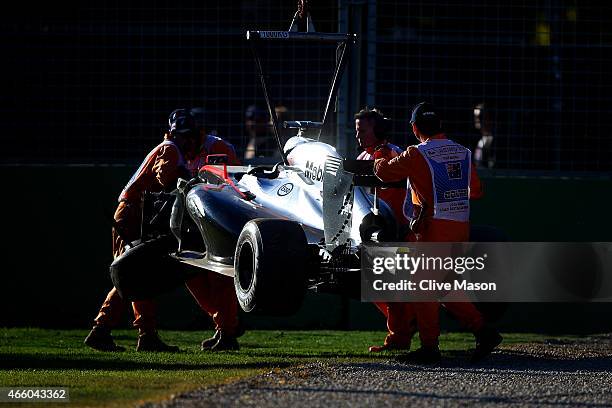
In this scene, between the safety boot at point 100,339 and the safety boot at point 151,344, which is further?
the safety boot at point 100,339

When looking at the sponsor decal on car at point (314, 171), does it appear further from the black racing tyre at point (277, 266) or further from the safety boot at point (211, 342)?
the safety boot at point (211, 342)

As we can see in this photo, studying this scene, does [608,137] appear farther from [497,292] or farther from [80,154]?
[80,154]

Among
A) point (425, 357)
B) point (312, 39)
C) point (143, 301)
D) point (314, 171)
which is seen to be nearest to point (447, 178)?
point (314, 171)

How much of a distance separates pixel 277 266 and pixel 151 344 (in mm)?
2835

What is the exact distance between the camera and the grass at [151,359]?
332 inches

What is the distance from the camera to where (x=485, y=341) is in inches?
395

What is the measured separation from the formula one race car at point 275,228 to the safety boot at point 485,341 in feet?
Result: 3.78

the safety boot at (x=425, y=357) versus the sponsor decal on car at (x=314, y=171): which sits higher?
the sponsor decal on car at (x=314, y=171)

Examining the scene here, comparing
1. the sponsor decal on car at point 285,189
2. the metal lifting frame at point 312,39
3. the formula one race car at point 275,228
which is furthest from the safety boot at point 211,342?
the sponsor decal on car at point 285,189

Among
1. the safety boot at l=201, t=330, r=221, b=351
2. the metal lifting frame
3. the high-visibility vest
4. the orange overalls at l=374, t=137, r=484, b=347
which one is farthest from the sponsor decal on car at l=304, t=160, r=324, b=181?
the safety boot at l=201, t=330, r=221, b=351

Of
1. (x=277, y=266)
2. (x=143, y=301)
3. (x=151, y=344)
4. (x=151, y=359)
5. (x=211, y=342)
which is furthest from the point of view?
(x=211, y=342)

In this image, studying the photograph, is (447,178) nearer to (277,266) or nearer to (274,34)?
(277,266)

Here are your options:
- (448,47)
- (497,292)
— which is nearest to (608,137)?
(448,47)

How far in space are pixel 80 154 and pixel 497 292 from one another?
18.1 ft
